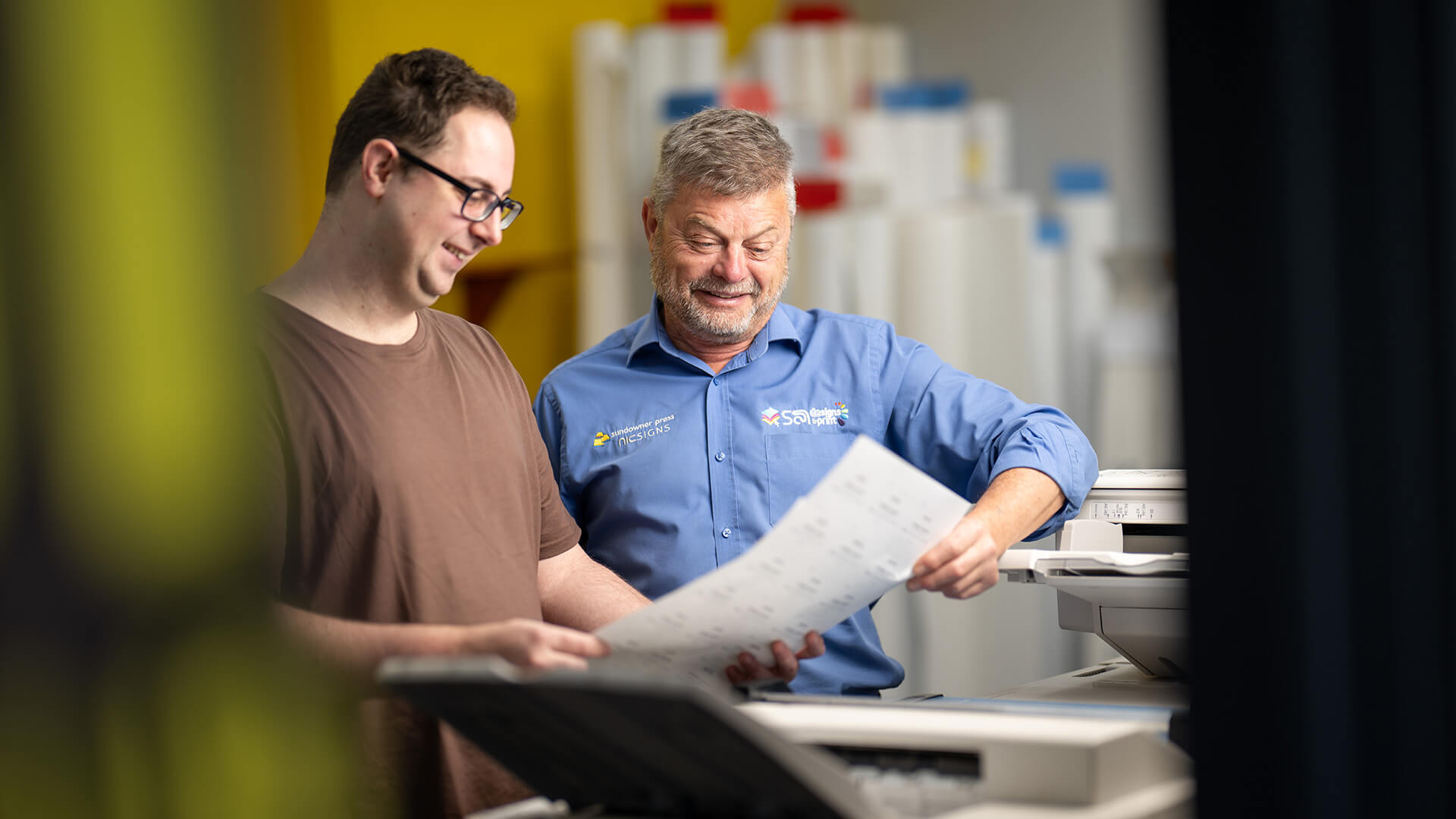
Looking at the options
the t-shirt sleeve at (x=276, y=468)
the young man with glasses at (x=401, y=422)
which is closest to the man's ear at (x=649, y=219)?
the young man with glasses at (x=401, y=422)

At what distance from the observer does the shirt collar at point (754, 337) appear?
6.48 ft

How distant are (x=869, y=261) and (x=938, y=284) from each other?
201 mm

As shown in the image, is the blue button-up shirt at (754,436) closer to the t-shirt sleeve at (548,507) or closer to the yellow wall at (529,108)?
the t-shirt sleeve at (548,507)

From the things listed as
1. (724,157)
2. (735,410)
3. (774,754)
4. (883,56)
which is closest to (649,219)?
(724,157)

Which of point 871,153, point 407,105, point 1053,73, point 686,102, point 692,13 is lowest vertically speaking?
point 407,105

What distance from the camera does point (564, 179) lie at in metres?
3.93

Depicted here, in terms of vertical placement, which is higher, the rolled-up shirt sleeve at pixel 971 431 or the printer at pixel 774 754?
the rolled-up shirt sleeve at pixel 971 431

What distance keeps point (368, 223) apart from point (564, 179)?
2772 millimetres

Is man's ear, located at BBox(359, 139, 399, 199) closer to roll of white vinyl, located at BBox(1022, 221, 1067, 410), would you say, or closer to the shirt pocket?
the shirt pocket

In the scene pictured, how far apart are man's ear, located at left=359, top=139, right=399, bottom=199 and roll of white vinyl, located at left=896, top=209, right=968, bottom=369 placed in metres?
2.46

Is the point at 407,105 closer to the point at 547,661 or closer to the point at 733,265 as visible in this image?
the point at 547,661

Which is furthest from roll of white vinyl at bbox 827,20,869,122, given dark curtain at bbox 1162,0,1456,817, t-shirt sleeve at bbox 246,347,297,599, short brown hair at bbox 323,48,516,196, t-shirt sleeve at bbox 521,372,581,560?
dark curtain at bbox 1162,0,1456,817

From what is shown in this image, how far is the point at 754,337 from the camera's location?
1.98 meters

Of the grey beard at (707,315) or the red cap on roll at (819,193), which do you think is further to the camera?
the red cap on roll at (819,193)
